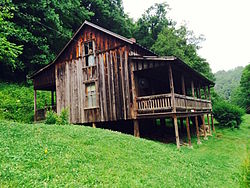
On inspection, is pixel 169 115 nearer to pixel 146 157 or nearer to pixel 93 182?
pixel 146 157

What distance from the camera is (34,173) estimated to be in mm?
5074

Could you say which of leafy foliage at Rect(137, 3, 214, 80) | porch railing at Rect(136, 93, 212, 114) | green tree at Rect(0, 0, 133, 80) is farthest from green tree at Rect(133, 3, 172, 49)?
porch railing at Rect(136, 93, 212, 114)

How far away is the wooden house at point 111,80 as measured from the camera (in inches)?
491

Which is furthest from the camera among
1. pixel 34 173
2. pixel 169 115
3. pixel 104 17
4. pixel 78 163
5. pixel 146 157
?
pixel 104 17

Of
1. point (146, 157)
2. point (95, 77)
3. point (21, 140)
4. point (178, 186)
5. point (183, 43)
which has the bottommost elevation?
point (178, 186)

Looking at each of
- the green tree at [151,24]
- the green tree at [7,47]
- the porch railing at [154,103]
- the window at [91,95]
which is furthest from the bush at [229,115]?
the green tree at [151,24]

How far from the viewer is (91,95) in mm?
15242

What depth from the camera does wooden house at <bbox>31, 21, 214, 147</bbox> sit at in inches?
491

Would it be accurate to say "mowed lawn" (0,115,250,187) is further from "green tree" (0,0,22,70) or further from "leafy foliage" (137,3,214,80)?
"leafy foliage" (137,3,214,80)

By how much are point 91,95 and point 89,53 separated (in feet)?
10.1

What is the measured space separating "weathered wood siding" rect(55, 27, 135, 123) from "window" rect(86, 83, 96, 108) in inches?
10.2

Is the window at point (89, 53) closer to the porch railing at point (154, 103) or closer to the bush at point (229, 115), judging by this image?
the porch railing at point (154, 103)

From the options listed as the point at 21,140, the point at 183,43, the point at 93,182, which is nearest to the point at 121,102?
the point at 21,140

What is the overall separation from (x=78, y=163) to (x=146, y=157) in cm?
283
